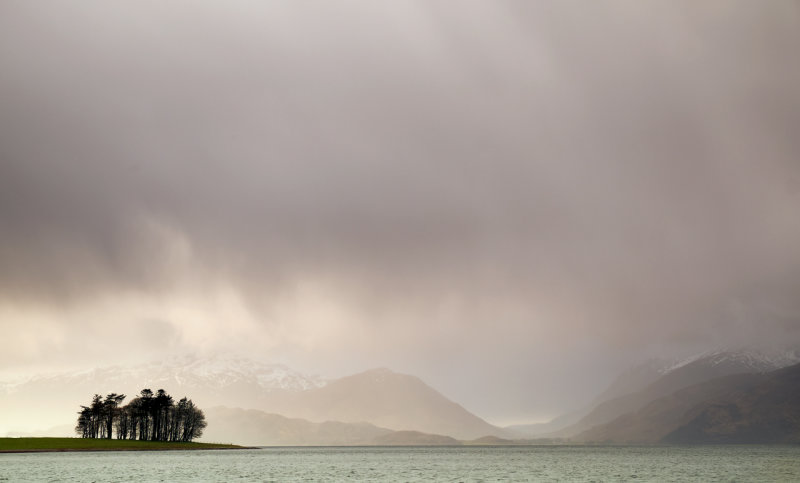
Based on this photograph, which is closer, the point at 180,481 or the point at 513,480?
the point at 180,481

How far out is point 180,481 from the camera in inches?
5032

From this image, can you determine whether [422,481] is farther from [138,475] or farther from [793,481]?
[793,481]

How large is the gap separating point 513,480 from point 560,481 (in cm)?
1057

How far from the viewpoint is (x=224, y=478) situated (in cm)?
14025

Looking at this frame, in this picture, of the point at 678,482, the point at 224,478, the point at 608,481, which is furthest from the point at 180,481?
the point at 678,482

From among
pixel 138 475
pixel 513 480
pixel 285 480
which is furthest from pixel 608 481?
pixel 138 475

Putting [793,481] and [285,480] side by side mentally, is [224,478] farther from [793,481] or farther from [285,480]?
[793,481]

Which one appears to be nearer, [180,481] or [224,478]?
[180,481]

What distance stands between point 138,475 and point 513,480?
87.5 metres

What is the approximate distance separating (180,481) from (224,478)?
47.0 feet

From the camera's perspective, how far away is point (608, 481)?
135250 mm

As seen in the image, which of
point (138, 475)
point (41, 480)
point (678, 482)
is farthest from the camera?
point (138, 475)

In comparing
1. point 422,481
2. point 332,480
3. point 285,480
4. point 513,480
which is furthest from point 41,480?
point 513,480

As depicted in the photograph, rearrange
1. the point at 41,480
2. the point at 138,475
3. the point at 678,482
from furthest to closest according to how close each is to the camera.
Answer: the point at 138,475, the point at 678,482, the point at 41,480
